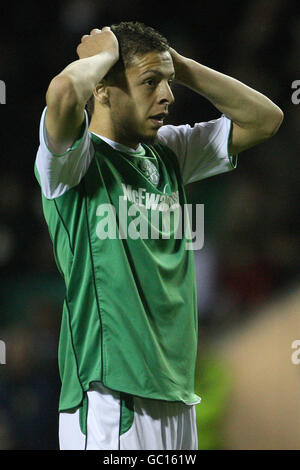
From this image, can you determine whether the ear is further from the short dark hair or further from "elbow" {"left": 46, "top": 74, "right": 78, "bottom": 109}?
"elbow" {"left": 46, "top": 74, "right": 78, "bottom": 109}

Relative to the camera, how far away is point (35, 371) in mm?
3029

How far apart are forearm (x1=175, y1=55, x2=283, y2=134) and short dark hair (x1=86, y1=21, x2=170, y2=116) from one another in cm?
13

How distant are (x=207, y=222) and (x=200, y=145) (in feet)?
4.06

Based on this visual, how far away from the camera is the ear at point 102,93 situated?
183 cm

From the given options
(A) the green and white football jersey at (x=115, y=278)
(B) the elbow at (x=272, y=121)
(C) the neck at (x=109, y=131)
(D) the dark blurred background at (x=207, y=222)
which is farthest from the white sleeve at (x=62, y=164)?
(D) the dark blurred background at (x=207, y=222)

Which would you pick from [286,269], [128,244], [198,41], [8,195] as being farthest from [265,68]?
[128,244]

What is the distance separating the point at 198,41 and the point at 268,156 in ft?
1.99

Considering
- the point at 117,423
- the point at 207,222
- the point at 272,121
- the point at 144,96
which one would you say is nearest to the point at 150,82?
the point at 144,96

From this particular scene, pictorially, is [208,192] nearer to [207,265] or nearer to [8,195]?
[207,265]

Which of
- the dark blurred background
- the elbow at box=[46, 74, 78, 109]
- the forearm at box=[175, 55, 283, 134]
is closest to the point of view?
the elbow at box=[46, 74, 78, 109]

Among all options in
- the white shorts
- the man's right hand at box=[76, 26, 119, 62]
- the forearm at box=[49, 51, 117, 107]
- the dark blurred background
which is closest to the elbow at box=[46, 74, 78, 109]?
the forearm at box=[49, 51, 117, 107]

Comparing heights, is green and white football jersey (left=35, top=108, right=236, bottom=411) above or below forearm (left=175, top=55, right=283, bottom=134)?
below

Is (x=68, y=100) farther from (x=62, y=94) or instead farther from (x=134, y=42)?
(x=134, y=42)

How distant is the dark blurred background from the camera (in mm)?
3014
